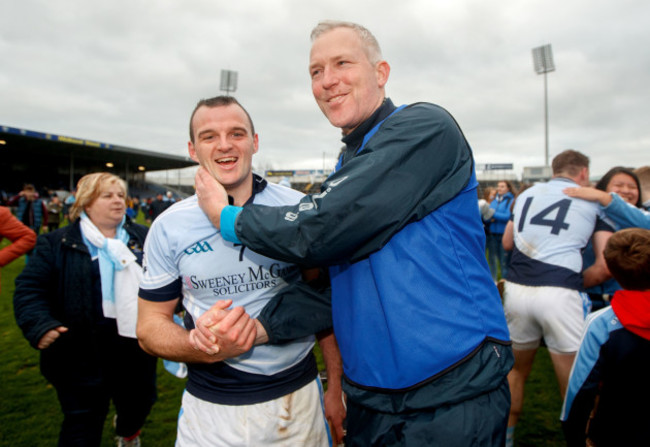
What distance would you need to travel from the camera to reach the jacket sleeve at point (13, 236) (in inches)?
151

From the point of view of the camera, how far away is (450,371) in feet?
4.57

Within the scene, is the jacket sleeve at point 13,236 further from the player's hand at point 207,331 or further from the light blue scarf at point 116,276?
the player's hand at point 207,331

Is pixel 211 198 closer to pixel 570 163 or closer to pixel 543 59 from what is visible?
pixel 570 163

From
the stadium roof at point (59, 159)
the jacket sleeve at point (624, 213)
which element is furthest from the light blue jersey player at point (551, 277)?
the stadium roof at point (59, 159)

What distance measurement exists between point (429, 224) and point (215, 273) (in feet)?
3.31

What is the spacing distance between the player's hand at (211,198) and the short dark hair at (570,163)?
3.19 meters

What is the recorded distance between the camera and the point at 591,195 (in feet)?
10.5

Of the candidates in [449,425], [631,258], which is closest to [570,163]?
[631,258]

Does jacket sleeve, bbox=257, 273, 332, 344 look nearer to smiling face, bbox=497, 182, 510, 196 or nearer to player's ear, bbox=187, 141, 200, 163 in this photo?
player's ear, bbox=187, 141, 200, 163

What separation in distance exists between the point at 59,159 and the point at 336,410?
50972 mm

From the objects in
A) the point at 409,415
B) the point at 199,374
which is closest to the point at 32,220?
the point at 199,374

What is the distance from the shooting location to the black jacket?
2742mm

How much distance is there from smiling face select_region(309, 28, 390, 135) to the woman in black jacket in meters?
2.11

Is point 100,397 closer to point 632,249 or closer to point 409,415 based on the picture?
point 409,415
